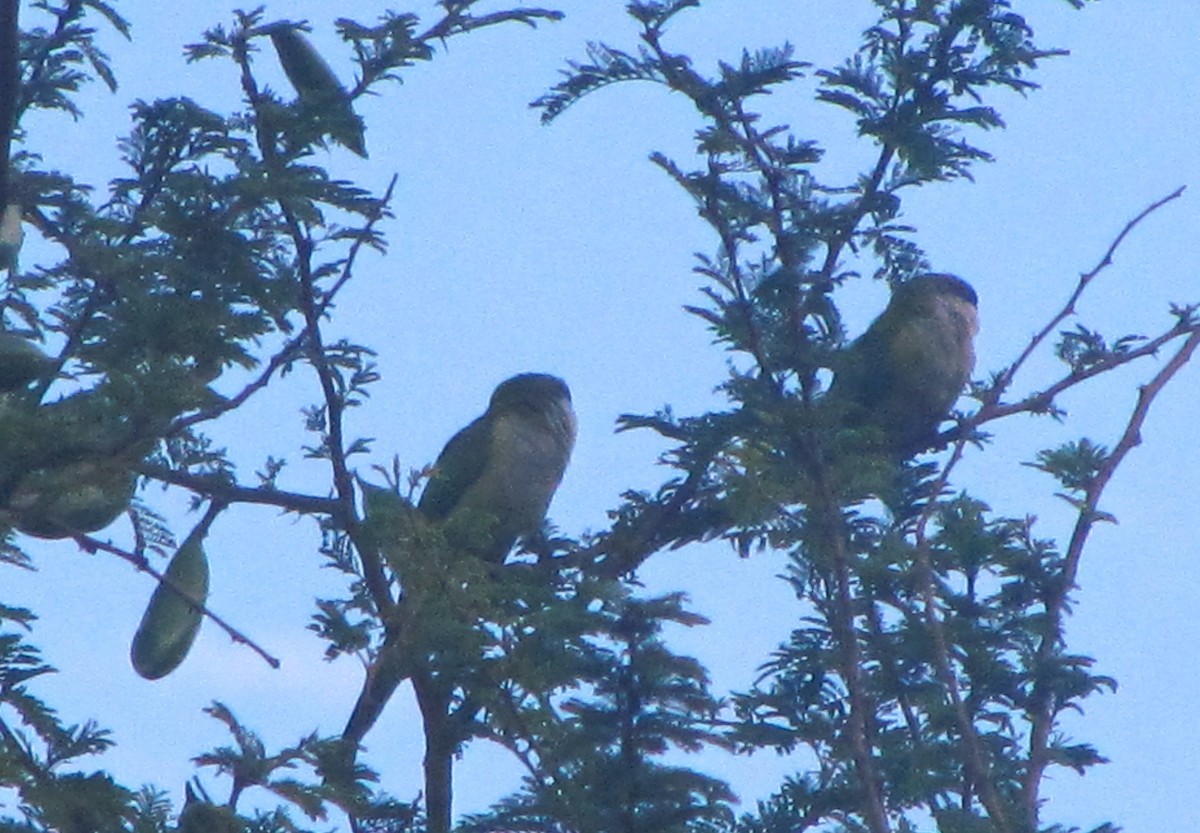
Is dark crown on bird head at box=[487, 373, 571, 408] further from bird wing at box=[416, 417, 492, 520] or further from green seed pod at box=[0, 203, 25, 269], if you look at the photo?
green seed pod at box=[0, 203, 25, 269]

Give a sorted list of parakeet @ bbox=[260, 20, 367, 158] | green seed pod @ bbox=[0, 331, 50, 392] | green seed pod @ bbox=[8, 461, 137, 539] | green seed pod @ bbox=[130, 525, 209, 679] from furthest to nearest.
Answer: green seed pod @ bbox=[130, 525, 209, 679] → parakeet @ bbox=[260, 20, 367, 158] → green seed pod @ bbox=[0, 331, 50, 392] → green seed pod @ bbox=[8, 461, 137, 539]

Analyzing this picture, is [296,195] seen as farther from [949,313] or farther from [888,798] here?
[949,313]

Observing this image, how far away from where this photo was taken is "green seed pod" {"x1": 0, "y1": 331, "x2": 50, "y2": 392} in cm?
432

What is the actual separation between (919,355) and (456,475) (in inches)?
79.7

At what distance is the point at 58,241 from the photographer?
4805 millimetres

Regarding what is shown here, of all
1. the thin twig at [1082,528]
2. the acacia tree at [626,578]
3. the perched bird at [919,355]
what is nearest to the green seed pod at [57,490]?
the acacia tree at [626,578]

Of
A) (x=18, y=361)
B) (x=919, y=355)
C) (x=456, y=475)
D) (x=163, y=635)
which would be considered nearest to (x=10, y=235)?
(x=18, y=361)

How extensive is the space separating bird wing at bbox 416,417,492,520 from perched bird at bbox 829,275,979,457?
1.63 meters

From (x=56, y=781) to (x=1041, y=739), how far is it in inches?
80.5

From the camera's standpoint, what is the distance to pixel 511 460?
816cm

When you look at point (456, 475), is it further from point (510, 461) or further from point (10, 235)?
point (10, 235)

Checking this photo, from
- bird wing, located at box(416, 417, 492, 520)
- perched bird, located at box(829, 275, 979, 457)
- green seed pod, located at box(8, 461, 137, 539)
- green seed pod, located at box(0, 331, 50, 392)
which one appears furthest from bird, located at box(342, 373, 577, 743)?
green seed pod, located at box(8, 461, 137, 539)

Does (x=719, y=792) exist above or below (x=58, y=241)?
below

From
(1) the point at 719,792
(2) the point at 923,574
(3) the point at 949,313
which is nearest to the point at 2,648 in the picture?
(1) the point at 719,792
